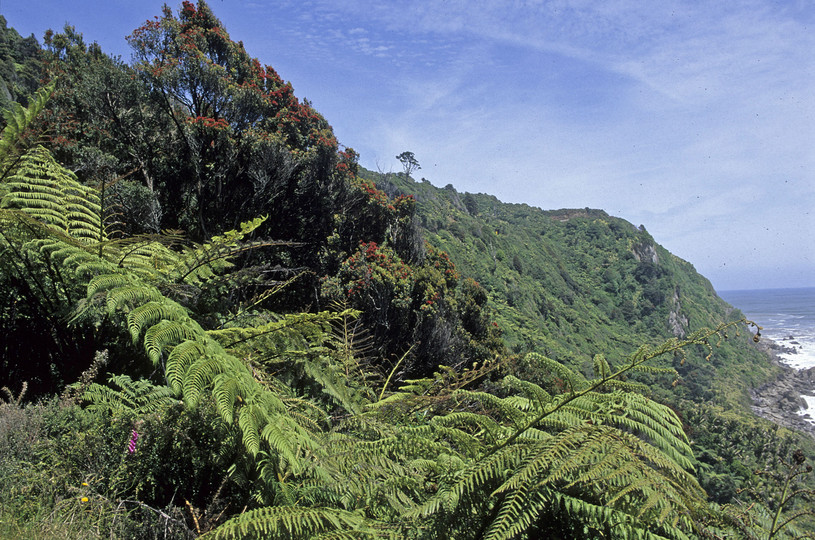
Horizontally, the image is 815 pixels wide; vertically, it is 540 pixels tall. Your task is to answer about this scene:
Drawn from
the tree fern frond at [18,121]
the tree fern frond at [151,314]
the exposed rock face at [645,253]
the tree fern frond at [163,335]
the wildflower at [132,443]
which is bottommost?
the wildflower at [132,443]

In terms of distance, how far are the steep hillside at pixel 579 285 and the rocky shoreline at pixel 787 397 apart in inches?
61.2

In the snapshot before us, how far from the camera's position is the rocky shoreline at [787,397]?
4022 cm

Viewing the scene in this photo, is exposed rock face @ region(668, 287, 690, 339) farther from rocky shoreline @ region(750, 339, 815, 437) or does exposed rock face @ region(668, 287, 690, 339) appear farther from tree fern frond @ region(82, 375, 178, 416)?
tree fern frond @ region(82, 375, 178, 416)

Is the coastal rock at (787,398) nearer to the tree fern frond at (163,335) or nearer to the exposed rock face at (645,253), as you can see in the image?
the exposed rock face at (645,253)

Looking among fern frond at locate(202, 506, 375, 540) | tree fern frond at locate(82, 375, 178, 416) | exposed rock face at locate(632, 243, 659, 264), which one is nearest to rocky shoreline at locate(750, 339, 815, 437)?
exposed rock face at locate(632, 243, 659, 264)

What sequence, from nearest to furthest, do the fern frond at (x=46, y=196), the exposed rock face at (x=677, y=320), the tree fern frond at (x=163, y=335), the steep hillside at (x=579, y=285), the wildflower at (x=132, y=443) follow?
the tree fern frond at (x=163, y=335)
the wildflower at (x=132, y=443)
the fern frond at (x=46, y=196)
the steep hillside at (x=579, y=285)
the exposed rock face at (x=677, y=320)

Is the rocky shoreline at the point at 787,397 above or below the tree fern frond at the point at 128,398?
below

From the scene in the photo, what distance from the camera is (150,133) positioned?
29.9ft

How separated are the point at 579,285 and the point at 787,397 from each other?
79.8ft

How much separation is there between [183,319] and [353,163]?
33.8ft

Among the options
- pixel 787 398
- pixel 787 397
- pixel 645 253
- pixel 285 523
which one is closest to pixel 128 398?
pixel 285 523

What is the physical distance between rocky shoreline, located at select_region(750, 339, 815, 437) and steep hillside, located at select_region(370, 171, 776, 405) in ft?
5.10

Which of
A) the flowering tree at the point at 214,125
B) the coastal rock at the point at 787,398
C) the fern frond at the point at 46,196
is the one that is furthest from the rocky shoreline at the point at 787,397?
the fern frond at the point at 46,196

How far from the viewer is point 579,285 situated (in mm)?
53094
